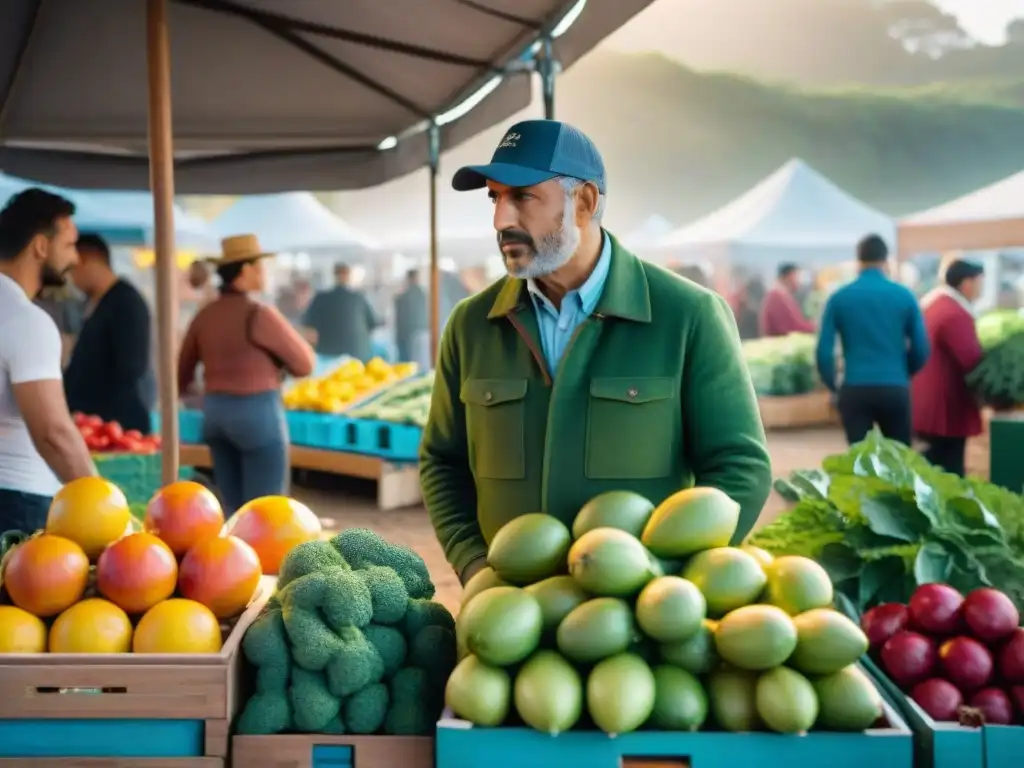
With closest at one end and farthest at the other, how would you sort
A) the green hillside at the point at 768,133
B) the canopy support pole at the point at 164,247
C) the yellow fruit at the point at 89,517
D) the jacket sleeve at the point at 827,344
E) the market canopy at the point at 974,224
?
1. the yellow fruit at the point at 89,517
2. the canopy support pole at the point at 164,247
3. the jacket sleeve at the point at 827,344
4. the market canopy at the point at 974,224
5. the green hillside at the point at 768,133

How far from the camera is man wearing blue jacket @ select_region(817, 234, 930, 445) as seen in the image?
228 inches

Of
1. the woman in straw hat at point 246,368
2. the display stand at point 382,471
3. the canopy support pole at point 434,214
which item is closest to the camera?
the woman in straw hat at point 246,368

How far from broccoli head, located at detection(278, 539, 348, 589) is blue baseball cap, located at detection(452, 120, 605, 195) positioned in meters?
0.72

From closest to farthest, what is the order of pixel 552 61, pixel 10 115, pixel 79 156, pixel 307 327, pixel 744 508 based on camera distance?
pixel 744 508, pixel 552 61, pixel 10 115, pixel 79 156, pixel 307 327

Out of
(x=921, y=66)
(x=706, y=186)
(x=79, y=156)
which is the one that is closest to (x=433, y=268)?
(x=79, y=156)

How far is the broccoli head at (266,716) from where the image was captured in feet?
5.54

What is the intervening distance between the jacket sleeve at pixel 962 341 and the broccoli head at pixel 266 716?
206 inches

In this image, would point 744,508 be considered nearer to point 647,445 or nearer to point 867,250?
point 647,445

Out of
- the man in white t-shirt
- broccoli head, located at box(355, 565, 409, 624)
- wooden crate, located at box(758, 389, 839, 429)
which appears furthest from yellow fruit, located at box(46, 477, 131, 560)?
wooden crate, located at box(758, 389, 839, 429)

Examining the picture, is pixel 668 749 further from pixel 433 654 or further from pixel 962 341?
pixel 962 341

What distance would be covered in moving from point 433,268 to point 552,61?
3.06 meters

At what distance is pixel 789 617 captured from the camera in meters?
1.61

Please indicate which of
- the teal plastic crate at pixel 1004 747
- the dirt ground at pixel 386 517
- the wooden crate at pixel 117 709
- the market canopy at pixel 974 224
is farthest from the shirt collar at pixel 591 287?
the market canopy at pixel 974 224

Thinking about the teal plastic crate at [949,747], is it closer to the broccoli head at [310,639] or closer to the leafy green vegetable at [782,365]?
the broccoli head at [310,639]
